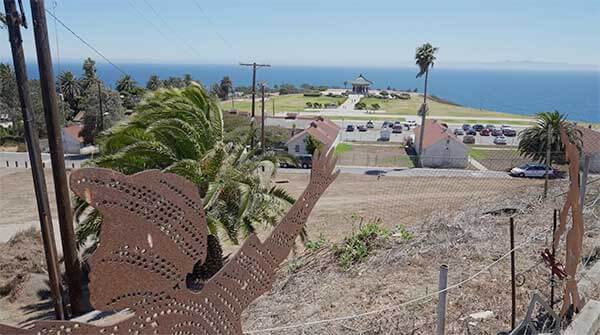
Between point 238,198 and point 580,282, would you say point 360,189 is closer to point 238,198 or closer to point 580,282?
point 238,198

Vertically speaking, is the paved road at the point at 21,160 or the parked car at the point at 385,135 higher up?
the parked car at the point at 385,135

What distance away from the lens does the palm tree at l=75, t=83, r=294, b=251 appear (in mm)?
9539

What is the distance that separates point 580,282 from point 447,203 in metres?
14.1

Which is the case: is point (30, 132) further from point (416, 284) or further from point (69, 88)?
point (69, 88)

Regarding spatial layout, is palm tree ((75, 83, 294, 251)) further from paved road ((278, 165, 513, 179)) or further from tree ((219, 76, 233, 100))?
tree ((219, 76, 233, 100))

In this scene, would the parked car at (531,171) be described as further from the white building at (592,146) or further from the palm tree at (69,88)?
the palm tree at (69,88)

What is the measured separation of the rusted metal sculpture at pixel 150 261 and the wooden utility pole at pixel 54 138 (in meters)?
5.41

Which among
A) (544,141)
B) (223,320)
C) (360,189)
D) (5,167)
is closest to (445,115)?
(544,141)

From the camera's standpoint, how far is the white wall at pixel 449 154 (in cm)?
3425

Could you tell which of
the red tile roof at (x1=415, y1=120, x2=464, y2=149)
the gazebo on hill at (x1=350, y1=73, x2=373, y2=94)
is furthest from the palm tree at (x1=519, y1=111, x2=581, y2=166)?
the gazebo on hill at (x1=350, y1=73, x2=373, y2=94)

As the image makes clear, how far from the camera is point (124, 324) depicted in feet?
11.0

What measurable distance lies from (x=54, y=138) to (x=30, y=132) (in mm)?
660

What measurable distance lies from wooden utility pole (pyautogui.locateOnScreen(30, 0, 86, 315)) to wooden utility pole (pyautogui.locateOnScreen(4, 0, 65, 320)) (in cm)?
48

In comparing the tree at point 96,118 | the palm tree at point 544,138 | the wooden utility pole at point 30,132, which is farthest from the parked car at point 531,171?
the tree at point 96,118
